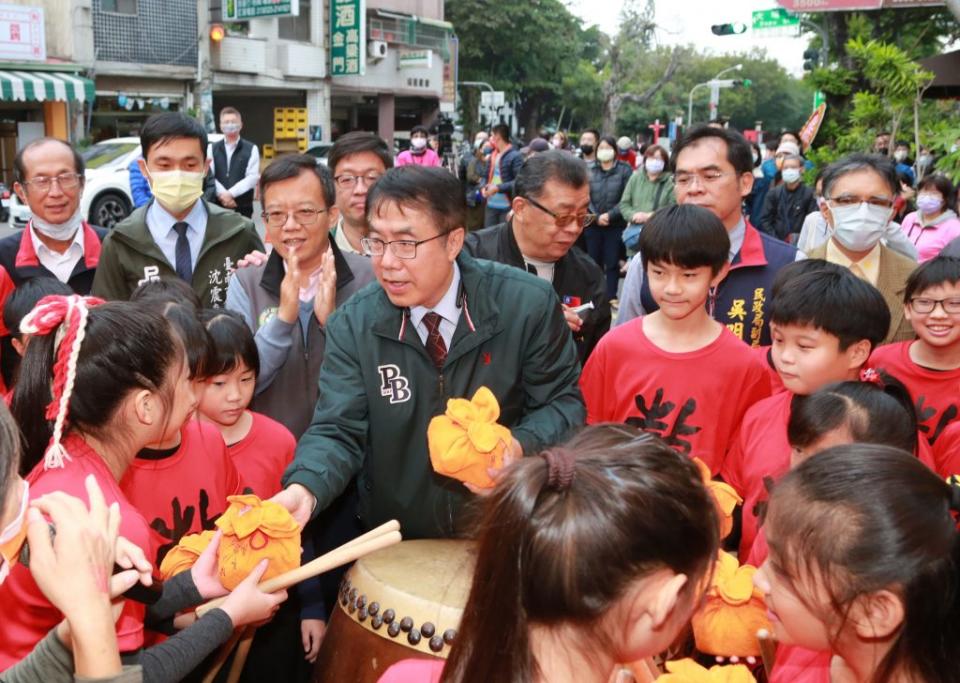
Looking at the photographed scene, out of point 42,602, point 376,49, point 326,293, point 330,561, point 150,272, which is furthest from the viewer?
point 376,49

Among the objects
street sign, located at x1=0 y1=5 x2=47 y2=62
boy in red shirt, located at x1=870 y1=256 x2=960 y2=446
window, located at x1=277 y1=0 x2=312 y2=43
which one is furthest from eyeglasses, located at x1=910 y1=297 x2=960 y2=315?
window, located at x1=277 y1=0 x2=312 y2=43

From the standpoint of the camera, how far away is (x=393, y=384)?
2.45m

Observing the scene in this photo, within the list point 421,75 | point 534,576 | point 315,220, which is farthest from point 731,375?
point 421,75

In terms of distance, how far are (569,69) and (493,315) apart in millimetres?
36923

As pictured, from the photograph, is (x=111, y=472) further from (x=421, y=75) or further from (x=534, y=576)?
(x=421, y=75)

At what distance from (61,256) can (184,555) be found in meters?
2.17

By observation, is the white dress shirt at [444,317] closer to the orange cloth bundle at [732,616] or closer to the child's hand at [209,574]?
the child's hand at [209,574]

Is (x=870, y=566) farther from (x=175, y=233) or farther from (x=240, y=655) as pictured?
(x=175, y=233)

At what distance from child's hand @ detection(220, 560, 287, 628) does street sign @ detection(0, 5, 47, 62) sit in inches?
643

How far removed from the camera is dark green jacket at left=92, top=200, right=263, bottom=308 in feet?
11.6

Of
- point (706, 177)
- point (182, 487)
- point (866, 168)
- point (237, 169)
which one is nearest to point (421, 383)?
point (182, 487)

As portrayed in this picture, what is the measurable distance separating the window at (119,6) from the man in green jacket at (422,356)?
17.5 m

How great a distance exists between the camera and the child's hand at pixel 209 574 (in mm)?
1950

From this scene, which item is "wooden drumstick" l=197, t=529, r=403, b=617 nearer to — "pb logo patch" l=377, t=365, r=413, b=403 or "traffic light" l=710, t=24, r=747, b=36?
"pb logo patch" l=377, t=365, r=413, b=403
